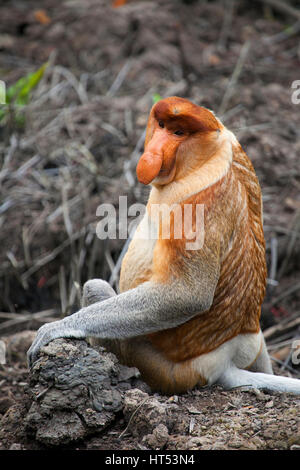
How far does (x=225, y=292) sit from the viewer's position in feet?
10.4

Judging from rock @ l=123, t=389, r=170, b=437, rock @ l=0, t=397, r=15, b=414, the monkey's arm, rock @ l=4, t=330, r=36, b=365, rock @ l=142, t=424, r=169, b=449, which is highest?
the monkey's arm

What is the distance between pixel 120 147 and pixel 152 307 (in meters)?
3.96

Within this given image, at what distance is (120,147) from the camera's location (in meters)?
6.70

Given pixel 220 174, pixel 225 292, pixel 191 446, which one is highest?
pixel 220 174

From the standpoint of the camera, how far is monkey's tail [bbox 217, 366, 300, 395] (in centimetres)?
329

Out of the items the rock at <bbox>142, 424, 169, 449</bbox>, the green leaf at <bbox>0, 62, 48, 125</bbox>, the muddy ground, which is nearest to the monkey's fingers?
the muddy ground

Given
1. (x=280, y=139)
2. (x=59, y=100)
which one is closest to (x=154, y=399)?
(x=280, y=139)

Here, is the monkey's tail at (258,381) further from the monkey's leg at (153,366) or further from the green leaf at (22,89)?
the green leaf at (22,89)

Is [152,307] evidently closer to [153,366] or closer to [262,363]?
[153,366]

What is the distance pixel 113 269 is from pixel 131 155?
1.73 meters

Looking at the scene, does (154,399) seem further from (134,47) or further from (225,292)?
(134,47)

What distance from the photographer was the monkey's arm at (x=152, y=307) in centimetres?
297

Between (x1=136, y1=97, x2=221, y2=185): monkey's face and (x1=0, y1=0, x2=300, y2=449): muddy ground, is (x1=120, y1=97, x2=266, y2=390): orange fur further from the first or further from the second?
(x1=0, y1=0, x2=300, y2=449): muddy ground

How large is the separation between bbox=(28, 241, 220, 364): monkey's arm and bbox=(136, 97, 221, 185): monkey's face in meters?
0.44
